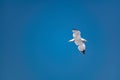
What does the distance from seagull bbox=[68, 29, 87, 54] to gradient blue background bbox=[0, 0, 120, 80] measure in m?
0.04

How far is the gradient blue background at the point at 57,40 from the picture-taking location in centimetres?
210

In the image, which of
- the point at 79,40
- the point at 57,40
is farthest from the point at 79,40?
the point at 57,40

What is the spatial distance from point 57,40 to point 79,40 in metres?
0.18

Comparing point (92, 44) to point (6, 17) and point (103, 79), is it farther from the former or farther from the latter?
point (6, 17)

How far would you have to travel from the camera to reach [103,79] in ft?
6.95

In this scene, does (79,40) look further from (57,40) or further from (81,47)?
(57,40)

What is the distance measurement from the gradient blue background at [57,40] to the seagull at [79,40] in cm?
4

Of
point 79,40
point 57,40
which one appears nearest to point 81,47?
point 79,40

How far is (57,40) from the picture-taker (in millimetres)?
2104

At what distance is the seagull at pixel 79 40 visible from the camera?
6.69ft

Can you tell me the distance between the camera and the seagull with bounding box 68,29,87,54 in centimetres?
204

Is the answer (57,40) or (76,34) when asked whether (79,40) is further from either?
(57,40)

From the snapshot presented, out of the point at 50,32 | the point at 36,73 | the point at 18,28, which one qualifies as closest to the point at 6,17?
the point at 18,28

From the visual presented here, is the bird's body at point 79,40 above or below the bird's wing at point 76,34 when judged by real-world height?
below
